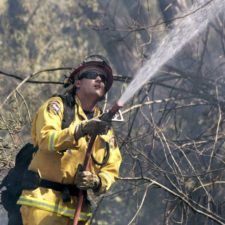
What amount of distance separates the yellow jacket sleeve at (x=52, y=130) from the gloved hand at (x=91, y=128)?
0.04 metres

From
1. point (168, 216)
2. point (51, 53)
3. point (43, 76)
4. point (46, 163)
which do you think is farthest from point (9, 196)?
point (51, 53)

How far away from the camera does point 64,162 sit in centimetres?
395

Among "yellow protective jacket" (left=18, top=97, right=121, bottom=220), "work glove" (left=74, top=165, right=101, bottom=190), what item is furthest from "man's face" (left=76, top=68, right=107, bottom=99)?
"work glove" (left=74, top=165, right=101, bottom=190)

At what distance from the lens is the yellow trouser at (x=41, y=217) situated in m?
3.91

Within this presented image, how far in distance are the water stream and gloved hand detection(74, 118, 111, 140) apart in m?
0.18

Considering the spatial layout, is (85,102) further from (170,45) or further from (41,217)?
(170,45)

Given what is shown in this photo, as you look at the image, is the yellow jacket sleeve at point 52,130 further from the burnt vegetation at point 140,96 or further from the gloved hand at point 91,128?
the burnt vegetation at point 140,96

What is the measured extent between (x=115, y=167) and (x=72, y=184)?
15.8 inches

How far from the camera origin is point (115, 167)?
4238 mm

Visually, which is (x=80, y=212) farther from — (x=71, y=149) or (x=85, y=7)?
(x=85, y=7)

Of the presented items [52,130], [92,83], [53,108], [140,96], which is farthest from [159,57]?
[140,96]

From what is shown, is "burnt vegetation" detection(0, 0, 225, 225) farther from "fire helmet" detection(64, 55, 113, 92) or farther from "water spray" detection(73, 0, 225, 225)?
"fire helmet" detection(64, 55, 113, 92)

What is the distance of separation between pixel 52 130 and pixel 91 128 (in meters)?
0.30

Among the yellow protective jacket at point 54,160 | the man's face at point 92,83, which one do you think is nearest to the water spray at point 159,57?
the yellow protective jacket at point 54,160
